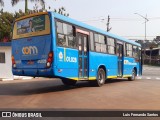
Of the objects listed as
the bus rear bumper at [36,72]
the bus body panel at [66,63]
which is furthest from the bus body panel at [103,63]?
the bus rear bumper at [36,72]

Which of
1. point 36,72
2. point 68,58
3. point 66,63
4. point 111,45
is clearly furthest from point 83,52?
point 111,45

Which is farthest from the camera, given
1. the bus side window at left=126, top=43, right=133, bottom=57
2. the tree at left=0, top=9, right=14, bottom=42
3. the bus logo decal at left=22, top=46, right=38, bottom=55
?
the tree at left=0, top=9, right=14, bottom=42

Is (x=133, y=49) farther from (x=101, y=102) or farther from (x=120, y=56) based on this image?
(x=101, y=102)

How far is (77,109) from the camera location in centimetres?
927

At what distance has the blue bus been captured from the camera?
40.9 ft

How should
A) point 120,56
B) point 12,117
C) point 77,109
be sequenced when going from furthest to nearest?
1. point 120,56
2. point 77,109
3. point 12,117

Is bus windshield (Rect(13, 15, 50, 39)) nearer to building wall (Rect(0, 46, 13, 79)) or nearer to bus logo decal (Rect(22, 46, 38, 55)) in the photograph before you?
bus logo decal (Rect(22, 46, 38, 55))

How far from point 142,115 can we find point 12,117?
11.4ft

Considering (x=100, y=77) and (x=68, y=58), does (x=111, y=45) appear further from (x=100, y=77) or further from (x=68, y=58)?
(x=68, y=58)

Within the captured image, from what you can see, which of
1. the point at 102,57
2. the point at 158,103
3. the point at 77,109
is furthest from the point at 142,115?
the point at 102,57

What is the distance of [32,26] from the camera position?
13266 mm

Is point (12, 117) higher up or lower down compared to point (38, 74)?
lower down

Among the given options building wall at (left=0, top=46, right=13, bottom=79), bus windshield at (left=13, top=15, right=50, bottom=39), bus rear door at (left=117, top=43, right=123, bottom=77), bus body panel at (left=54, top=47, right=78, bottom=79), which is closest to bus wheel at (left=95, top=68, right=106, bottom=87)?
bus body panel at (left=54, top=47, right=78, bottom=79)

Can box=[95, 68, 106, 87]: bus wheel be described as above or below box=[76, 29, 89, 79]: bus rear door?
below
